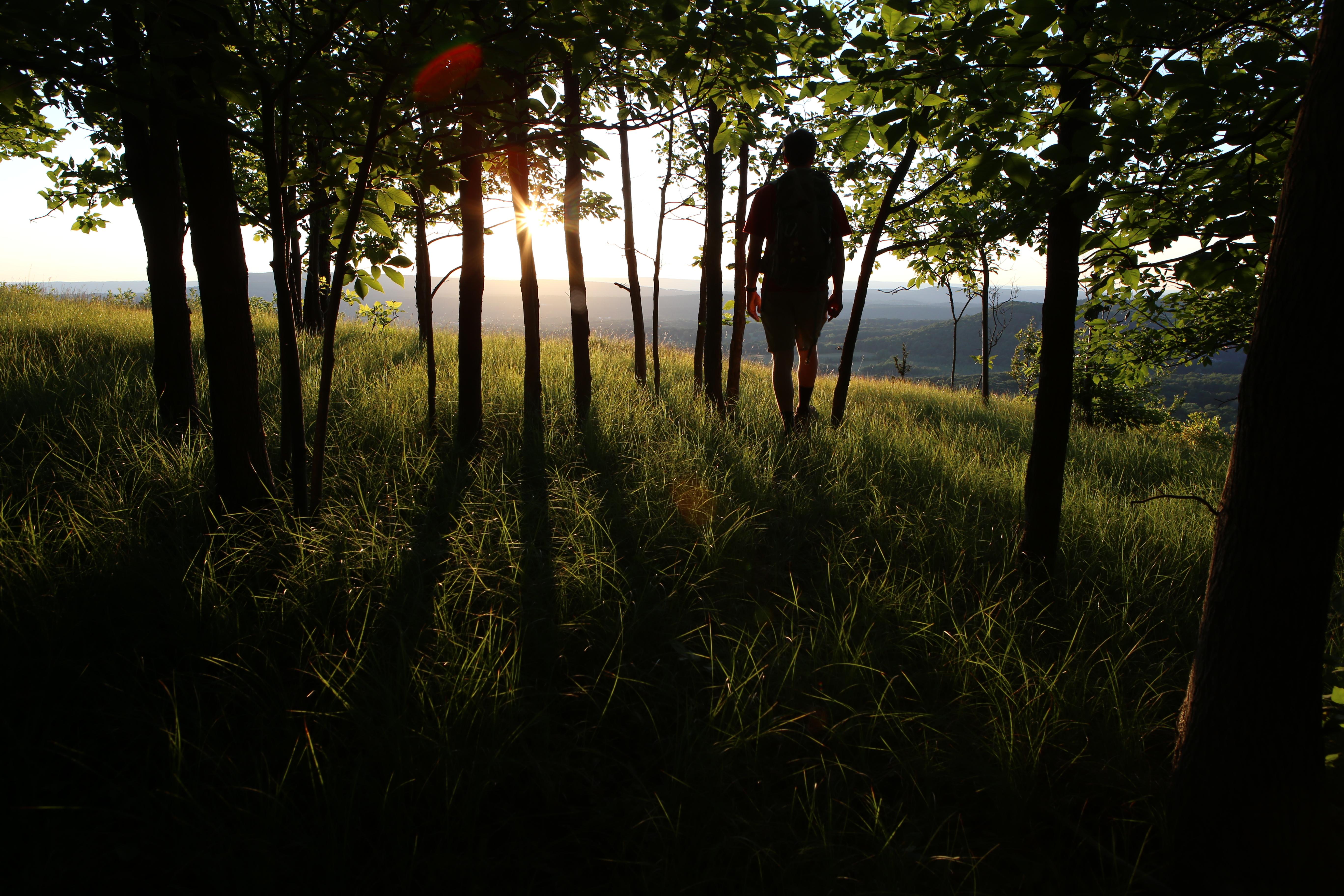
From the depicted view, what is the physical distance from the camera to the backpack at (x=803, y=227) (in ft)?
13.7

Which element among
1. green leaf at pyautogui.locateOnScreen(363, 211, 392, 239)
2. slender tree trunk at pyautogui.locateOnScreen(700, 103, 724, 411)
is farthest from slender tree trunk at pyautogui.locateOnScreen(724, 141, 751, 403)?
green leaf at pyautogui.locateOnScreen(363, 211, 392, 239)

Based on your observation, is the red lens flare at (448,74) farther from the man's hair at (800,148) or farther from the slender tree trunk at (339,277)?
the man's hair at (800,148)

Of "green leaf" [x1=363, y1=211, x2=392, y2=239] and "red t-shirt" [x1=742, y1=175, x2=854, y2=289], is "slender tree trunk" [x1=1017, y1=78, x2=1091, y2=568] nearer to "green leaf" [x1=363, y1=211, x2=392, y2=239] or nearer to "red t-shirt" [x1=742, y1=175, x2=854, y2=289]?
"red t-shirt" [x1=742, y1=175, x2=854, y2=289]

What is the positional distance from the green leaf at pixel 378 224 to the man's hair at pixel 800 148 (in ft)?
10.4

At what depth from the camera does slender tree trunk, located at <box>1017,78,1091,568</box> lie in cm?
212

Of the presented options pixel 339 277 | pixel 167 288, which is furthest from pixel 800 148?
pixel 167 288

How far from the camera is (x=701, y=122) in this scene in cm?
621

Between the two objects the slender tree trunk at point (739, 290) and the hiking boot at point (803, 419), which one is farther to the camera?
the slender tree trunk at point (739, 290)

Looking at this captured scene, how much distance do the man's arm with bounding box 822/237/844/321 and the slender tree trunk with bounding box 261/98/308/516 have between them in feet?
10.5

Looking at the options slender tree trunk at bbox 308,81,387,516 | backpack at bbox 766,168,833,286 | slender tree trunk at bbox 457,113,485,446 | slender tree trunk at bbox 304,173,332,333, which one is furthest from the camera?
backpack at bbox 766,168,833,286

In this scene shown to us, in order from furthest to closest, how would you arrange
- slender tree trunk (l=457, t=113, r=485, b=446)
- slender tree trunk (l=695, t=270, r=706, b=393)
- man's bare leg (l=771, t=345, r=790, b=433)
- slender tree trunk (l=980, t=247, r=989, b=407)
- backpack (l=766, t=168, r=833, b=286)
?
slender tree trunk (l=980, t=247, r=989, b=407), slender tree trunk (l=695, t=270, r=706, b=393), man's bare leg (l=771, t=345, r=790, b=433), backpack (l=766, t=168, r=833, b=286), slender tree trunk (l=457, t=113, r=485, b=446)

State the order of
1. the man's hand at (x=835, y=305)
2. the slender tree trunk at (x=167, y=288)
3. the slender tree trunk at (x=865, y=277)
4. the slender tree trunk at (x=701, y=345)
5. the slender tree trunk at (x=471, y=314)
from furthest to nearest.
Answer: the slender tree trunk at (x=701, y=345) < the slender tree trunk at (x=865, y=277) < the man's hand at (x=835, y=305) < the slender tree trunk at (x=471, y=314) < the slender tree trunk at (x=167, y=288)

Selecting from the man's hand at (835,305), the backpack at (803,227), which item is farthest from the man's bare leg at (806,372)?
the backpack at (803,227)

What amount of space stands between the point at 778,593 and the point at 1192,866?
4.85 feet
